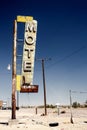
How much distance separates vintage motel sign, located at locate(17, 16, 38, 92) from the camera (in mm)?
22656

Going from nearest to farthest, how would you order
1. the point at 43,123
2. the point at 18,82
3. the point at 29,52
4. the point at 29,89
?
the point at 43,123
the point at 18,82
the point at 29,52
the point at 29,89

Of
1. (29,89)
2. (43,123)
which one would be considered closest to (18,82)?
(29,89)

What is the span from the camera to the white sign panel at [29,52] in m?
22.7

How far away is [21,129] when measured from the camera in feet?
53.5

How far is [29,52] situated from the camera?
74.8 feet

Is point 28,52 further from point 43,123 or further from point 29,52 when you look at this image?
point 43,123

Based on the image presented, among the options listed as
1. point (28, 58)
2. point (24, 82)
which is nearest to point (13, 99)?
point (24, 82)

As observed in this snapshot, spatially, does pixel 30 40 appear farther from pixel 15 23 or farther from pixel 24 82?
pixel 24 82

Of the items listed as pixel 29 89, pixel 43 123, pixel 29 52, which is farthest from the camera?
pixel 29 89

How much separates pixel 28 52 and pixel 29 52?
91 mm

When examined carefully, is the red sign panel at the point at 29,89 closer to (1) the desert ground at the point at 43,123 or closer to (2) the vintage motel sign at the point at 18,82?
(2) the vintage motel sign at the point at 18,82

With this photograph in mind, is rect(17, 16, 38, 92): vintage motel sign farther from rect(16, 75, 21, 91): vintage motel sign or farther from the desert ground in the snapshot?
the desert ground

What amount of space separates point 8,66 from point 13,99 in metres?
12.2

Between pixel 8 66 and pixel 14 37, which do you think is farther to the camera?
pixel 8 66
